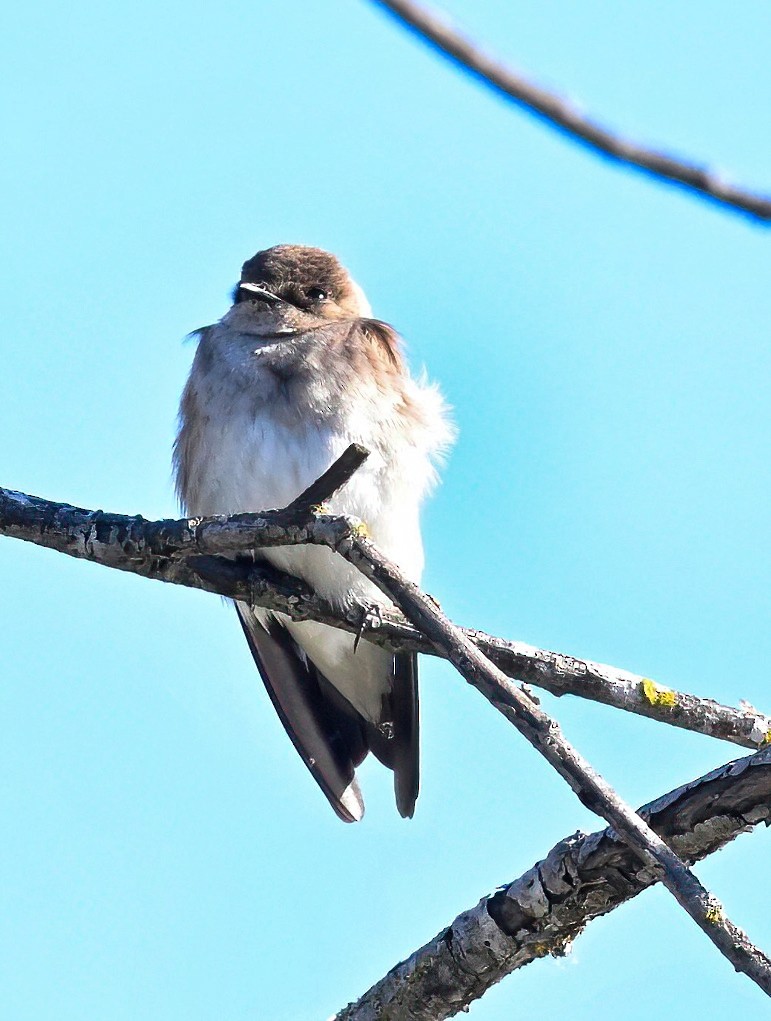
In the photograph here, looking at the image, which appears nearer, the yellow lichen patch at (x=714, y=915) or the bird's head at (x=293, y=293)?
the yellow lichen patch at (x=714, y=915)

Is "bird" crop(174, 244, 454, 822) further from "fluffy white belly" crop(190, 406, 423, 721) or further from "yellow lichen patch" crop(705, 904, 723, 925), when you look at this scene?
"yellow lichen patch" crop(705, 904, 723, 925)

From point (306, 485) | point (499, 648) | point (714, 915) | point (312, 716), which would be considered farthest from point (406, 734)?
point (714, 915)

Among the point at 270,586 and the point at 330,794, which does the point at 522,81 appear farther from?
the point at 330,794

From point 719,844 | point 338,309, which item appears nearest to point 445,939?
point 719,844

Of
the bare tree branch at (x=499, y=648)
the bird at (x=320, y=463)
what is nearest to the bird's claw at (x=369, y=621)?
the bird at (x=320, y=463)

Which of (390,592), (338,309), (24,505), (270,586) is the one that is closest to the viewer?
(390,592)

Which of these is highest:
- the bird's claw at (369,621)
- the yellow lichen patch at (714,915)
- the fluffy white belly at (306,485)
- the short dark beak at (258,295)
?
the short dark beak at (258,295)

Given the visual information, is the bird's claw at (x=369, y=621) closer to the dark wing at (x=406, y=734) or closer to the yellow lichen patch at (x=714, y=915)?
the dark wing at (x=406, y=734)
